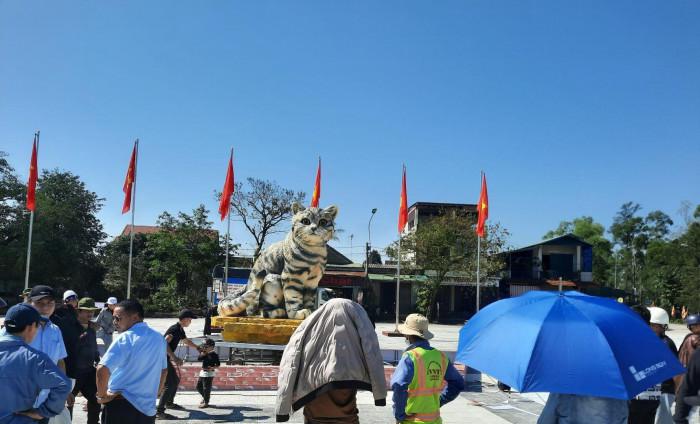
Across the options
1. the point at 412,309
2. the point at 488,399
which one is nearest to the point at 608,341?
the point at 488,399

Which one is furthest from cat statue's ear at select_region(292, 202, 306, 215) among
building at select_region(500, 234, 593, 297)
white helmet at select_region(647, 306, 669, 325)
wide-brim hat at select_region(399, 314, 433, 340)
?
building at select_region(500, 234, 593, 297)

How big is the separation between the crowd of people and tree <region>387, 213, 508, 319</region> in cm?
2432

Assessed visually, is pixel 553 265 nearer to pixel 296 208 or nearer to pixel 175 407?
pixel 296 208

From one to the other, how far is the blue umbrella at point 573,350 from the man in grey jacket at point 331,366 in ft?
2.61

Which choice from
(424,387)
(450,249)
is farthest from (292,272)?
(450,249)

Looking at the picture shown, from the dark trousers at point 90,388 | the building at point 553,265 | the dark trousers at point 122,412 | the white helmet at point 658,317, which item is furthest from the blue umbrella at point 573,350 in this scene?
the building at point 553,265

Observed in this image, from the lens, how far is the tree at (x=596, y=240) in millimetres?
49519

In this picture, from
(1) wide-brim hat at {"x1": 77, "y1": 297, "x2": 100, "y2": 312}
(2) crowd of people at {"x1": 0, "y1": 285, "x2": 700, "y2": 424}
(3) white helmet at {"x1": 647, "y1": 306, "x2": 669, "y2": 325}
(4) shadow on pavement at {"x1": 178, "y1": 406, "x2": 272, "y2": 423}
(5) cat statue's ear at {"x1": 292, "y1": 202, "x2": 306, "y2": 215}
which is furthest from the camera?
(5) cat statue's ear at {"x1": 292, "y1": 202, "x2": 306, "y2": 215}

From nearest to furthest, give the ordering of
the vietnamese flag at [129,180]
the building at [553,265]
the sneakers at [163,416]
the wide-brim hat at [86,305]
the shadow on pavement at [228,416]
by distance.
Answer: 1. the wide-brim hat at [86,305]
2. the sneakers at [163,416]
3. the shadow on pavement at [228,416]
4. the vietnamese flag at [129,180]
5. the building at [553,265]

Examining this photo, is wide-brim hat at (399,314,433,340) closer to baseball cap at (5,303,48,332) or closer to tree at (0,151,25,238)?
baseball cap at (5,303,48,332)

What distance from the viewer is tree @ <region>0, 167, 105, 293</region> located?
31.5 m

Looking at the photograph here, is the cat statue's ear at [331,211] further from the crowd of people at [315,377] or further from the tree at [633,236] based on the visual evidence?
the tree at [633,236]

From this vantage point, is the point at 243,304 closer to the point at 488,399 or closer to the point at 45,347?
the point at 488,399

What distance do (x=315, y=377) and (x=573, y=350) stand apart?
4.97ft
